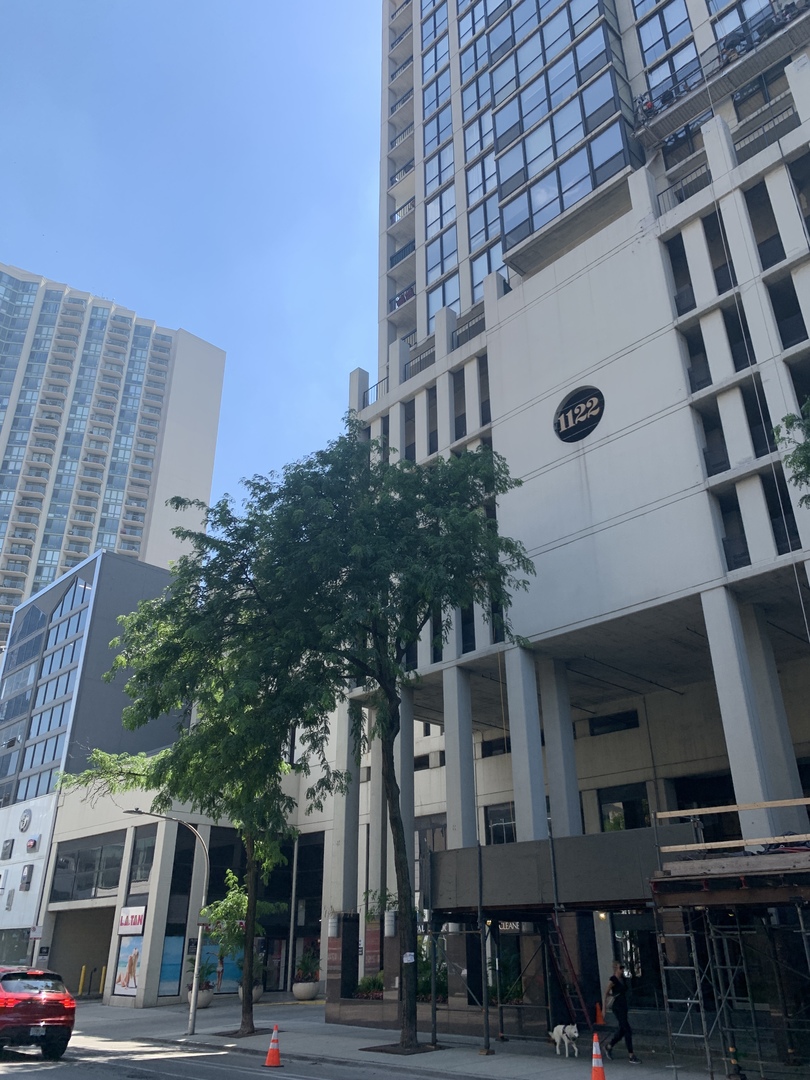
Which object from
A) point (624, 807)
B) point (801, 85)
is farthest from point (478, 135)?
point (624, 807)

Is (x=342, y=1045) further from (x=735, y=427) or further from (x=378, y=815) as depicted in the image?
(x=735, y=427)

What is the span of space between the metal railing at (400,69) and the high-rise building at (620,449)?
1107cm

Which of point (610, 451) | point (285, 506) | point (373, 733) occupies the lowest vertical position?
point (373, 733)

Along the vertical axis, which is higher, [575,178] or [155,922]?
[575,178]

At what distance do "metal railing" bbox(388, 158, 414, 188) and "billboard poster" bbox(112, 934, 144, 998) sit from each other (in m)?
40.5

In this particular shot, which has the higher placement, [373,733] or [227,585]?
[227,585]

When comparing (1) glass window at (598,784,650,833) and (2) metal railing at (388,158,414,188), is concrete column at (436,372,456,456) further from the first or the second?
(2) metal railing at (388,158,414,188)

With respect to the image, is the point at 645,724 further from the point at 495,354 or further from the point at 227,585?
the point at 227,585

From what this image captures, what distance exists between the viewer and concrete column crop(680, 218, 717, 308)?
23.5 metres

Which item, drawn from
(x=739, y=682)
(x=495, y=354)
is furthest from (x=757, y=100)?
(x=739, y=682)

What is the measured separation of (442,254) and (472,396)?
11.7m

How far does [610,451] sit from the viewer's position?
24.8m

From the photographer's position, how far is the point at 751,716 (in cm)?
1969

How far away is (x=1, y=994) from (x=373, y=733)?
380 inches
